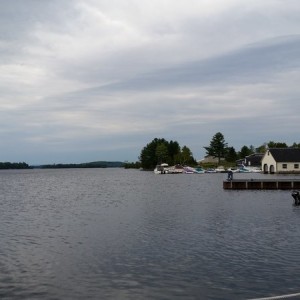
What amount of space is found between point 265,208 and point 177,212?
9.45 metres

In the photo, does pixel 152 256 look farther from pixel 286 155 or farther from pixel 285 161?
pixel 286 155

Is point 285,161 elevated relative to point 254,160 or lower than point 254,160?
lower

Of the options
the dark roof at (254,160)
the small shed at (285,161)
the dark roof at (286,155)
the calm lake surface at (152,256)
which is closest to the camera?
the calm lake surface at (152,256)

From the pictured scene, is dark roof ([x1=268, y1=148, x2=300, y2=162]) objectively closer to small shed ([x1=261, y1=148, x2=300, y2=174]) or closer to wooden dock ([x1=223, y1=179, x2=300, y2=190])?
small shed ([x1=261, y1=148, x2=300, y2=174])

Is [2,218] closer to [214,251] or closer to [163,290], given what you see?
[214,251]

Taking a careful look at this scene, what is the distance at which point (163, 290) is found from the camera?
17.6 m

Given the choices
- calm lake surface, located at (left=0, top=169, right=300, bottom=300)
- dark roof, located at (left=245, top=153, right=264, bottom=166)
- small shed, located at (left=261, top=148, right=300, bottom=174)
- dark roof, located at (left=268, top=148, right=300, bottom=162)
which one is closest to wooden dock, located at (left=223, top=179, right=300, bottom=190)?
calm lake surface, located at (left=0, top=169, right=300, bottom=300)

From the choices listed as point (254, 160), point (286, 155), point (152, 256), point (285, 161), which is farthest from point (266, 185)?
point (254, 160)

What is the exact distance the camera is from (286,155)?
136625 millimetres

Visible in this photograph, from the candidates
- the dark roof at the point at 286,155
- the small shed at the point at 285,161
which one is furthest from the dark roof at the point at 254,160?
the dark roof at the point at 286,155

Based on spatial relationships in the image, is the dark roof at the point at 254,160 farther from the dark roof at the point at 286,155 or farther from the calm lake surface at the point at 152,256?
the calm lake surface at the point at 152,256

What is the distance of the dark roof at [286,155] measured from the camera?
135m

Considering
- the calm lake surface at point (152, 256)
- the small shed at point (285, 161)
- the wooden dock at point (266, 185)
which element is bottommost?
the calm lake surface at point (152, 256)

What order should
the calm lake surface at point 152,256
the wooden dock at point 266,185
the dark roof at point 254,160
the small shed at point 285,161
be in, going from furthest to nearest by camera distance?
the dark roof at point 254,160, the small shed at point 285,161, the wooden dock at point 266,185, the calm lake surface at point 152,256
